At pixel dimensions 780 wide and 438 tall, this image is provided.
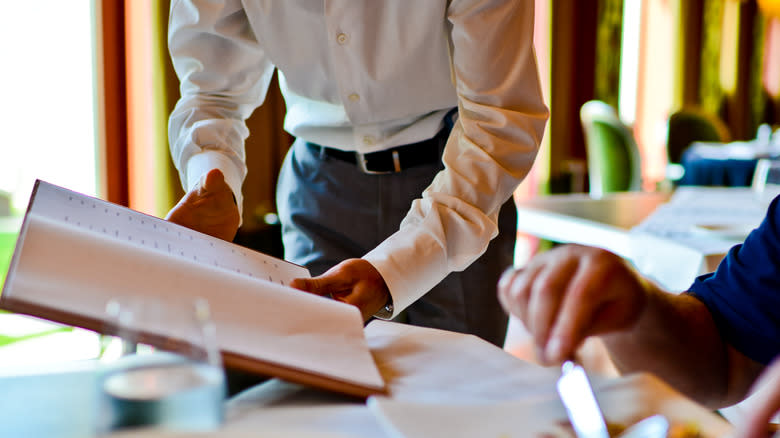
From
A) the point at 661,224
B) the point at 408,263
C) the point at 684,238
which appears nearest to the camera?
the point at 408,263

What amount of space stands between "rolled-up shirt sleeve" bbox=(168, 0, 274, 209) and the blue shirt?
2.46 ft

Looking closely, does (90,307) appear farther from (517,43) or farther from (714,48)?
(714,48)

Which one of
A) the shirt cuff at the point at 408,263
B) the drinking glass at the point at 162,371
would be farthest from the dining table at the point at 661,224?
the drinking glass at the point at 162,371

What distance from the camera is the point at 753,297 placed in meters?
0.90

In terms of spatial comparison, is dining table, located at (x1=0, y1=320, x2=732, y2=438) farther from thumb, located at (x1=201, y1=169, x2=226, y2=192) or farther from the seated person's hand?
thumb, located at (x1=201, y1=169, x2=226, y2=192)

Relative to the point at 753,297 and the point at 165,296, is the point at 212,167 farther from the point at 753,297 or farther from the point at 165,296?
the point at 753,297

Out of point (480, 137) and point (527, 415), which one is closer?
point (527, 415)

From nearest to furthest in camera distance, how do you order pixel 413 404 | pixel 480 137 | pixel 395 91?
pixel 413 404 → pixel 480 137 → pixel 395 91

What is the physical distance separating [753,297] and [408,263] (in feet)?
1.42

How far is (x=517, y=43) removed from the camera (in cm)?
112

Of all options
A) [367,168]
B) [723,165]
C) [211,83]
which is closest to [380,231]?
[367,168]

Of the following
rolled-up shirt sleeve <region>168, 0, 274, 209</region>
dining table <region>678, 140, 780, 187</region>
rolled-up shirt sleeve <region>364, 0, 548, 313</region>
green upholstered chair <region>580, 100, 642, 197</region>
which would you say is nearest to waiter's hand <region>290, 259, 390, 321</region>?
rolled-up shirt sleeve <region>364, 0, 548, 313</region>

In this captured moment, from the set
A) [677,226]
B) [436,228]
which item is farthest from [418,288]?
[677,226]

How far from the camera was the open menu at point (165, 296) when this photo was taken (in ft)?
1.80
